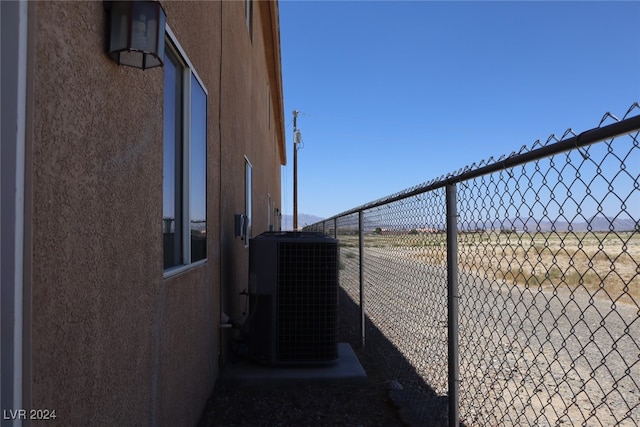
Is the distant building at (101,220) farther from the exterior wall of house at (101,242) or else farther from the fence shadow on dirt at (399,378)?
the fence shadow on dirt at (399,378)

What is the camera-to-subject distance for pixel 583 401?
15.9ft

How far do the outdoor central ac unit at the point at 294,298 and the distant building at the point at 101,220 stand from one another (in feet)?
2.80

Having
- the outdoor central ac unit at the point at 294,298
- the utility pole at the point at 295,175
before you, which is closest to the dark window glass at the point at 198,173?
the outdoor central ac unit at the point at 294,298

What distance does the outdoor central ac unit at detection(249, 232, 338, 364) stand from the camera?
15.8 ft

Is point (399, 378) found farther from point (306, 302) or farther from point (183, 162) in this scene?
point (183, 162)

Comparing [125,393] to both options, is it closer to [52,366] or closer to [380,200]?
[52,366]

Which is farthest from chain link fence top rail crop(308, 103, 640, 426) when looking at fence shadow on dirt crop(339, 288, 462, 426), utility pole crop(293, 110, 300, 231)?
utility pole crop(293, 110, 300, 231)

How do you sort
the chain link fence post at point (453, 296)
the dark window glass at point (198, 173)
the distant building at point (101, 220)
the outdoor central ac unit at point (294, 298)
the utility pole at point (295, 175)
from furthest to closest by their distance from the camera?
1. the utility pole at point (295, 175)
2. the outdoor central ac unit at point (294, 298)
3. the dark window glass at point (198, 173)
4. the chain link fence post at point (453, 296)
5. the distant building at point (101, 220)

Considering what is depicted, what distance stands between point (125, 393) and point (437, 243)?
219cm

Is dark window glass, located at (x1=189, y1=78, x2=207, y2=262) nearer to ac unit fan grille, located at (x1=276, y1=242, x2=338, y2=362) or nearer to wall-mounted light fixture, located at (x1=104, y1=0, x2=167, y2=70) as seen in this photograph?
ac unit fan grille, located at (x1=276, y1=242, x2=338, y2=362)

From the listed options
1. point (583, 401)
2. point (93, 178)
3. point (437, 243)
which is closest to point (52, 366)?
point (93, 178)

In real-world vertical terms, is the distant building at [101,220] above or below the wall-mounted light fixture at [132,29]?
below

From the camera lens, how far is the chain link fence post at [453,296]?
2.93 m

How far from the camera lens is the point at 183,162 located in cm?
348
